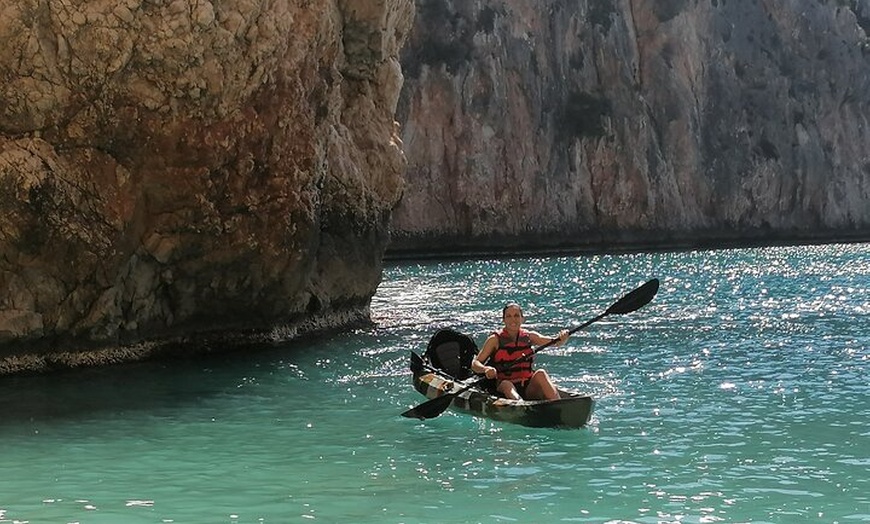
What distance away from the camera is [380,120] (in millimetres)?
27641

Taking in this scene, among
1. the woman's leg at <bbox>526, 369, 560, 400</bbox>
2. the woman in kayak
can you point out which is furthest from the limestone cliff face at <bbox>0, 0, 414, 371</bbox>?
the woman's leg at <bbox>526, 369, 560, 400</bbox>

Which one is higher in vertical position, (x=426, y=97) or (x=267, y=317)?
(x=426, y=97)

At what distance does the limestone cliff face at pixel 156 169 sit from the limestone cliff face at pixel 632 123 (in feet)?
132

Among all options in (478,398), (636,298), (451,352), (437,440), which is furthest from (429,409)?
(636,298)

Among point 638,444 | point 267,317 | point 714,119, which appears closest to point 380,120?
point 267,317

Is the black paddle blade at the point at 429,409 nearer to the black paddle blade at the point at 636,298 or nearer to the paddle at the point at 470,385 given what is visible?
the paddle at the point at 470,385

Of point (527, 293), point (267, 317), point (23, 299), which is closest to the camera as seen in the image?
point (23, 299)

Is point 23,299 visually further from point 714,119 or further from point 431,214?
point 714,119

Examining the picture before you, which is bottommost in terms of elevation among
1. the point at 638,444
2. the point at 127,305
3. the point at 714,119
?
the point at 638,444

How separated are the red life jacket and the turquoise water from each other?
33.2 inches

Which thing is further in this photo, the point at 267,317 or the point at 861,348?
the point at 267,317

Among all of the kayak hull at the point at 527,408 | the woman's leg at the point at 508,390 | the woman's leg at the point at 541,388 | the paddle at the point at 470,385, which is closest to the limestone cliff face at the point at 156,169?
the kayak hull at the point at 527,408

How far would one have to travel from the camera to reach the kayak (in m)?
12.6

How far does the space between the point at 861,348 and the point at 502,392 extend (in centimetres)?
975
